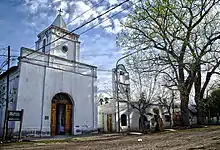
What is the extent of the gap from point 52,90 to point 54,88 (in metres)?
0.29

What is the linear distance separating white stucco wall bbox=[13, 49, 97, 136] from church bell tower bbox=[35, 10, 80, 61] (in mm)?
1792

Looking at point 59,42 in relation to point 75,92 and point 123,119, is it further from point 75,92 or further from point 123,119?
point 123,119

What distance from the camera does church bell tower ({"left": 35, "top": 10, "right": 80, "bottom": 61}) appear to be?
71.8 feet

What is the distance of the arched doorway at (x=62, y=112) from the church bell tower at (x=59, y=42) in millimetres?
4501

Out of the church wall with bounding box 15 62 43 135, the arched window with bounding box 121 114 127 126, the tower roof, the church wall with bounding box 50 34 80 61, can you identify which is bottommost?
the arched window with bounding box 121 114 127 126

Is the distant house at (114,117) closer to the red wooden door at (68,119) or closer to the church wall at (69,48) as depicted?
the red wooden door at (68,119)

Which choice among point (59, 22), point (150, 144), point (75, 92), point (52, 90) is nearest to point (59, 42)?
point (59, 22)

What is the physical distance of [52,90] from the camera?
19656 mm

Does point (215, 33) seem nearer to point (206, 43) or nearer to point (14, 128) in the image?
point (206, 43)

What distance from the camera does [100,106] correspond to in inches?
1059

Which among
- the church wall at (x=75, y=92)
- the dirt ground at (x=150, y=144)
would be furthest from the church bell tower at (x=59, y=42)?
the dirt ground at (x=150, y=144)

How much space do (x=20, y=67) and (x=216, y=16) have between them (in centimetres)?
1632

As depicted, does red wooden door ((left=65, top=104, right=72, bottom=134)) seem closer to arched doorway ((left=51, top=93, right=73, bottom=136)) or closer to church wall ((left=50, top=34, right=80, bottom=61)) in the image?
arched doorway ((left=51, top=93, right=73, bottom=136))

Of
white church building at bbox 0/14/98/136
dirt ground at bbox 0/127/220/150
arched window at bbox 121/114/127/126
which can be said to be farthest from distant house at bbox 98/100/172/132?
dirt ground at bbox 0/127/220/150
